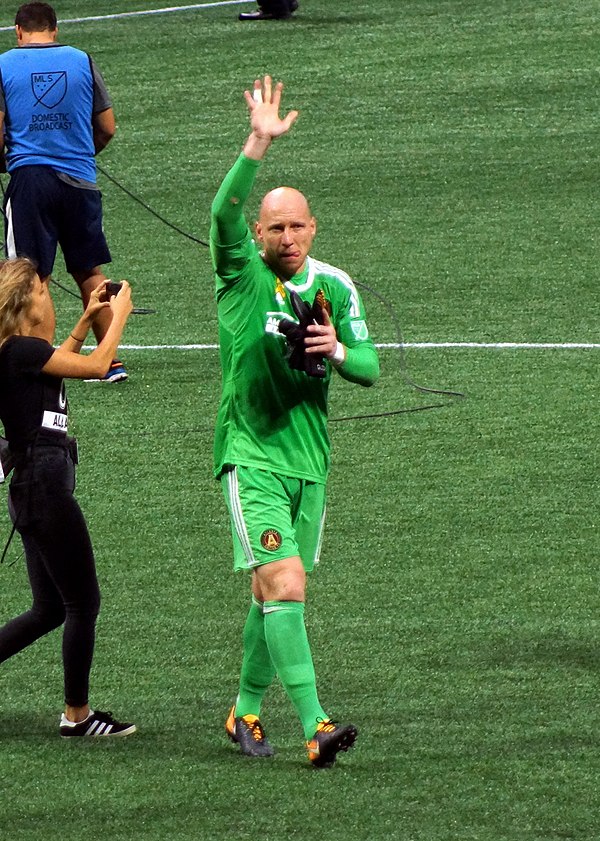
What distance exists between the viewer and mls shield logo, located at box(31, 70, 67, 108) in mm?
9422

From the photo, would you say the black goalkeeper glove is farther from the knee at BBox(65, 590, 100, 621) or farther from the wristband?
the knee at BBox(65, 590, 100, 621)

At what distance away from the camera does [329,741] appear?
16.9 feet

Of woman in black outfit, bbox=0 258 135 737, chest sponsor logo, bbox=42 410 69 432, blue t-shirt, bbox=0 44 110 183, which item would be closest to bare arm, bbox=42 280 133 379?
woman in black outfit, bbox=0 258 135 737

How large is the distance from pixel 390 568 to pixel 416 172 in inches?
322

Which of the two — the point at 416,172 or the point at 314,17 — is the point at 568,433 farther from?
the point at 314,17

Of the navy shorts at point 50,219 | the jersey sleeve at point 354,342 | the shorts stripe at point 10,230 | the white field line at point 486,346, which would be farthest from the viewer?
the white field line at point 486,346

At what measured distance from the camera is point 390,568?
720 centimetres

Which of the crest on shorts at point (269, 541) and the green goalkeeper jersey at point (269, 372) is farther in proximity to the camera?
the green goalkeeper jersey at point (269, 372)

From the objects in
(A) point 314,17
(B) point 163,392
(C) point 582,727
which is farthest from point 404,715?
(A) point 314,17

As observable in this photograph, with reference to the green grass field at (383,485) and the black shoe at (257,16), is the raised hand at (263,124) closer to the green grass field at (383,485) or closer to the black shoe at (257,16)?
the green grass field at (383,485)

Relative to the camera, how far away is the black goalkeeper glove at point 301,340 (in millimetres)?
5223

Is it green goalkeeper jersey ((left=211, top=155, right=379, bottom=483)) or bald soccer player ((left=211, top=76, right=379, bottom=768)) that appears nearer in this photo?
bald soccer player ((left=211, top=76, right=379, bottom=768))

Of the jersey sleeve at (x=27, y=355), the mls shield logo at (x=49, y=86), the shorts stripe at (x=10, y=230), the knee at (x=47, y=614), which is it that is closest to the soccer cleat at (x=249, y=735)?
the knee at (x=47, y=614)

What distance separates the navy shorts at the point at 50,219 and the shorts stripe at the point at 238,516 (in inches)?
169
